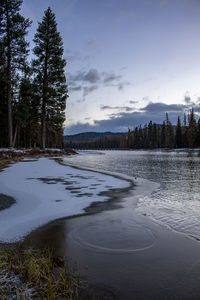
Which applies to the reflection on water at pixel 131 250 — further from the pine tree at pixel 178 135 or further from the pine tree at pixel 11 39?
the pine tree at pixel 178 135

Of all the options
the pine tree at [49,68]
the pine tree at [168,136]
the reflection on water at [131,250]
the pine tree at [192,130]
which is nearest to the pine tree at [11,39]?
the pine tree at [49,68]

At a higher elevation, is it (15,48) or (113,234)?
(15,48)

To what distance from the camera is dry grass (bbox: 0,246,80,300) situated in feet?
6.97

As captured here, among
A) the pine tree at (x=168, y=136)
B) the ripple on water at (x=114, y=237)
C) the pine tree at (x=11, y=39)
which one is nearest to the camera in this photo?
the ripple on water at (x=114, y=237)

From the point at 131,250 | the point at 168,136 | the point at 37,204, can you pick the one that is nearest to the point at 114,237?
the point at 131,250

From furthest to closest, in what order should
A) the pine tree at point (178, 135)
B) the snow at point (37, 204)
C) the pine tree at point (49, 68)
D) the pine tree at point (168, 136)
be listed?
the pine tree at point (168, 136)
the pine tree at point (178, 135)
the pine tree at point (49, 68)
the snow at point (37, 204)

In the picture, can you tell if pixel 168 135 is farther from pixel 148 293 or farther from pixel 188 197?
pixel 148 293

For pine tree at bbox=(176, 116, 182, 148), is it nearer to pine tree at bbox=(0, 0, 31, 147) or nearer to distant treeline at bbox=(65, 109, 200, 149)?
distant treeline at bbox=(65, 109, 200, 149)

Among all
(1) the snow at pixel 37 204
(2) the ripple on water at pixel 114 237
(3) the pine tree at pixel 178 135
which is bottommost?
(2) the ripple on water at pixel 114 237

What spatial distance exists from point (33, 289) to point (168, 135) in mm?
93878

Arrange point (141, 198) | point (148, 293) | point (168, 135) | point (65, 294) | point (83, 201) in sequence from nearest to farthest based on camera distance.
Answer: point (65, 294) → point (148, 293) → point (83, 201) → point (141, 198) → point (168, 135)

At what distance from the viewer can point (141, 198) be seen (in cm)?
725

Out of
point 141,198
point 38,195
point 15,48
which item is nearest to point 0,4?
point 15,48

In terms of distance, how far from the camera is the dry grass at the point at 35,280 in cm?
212
